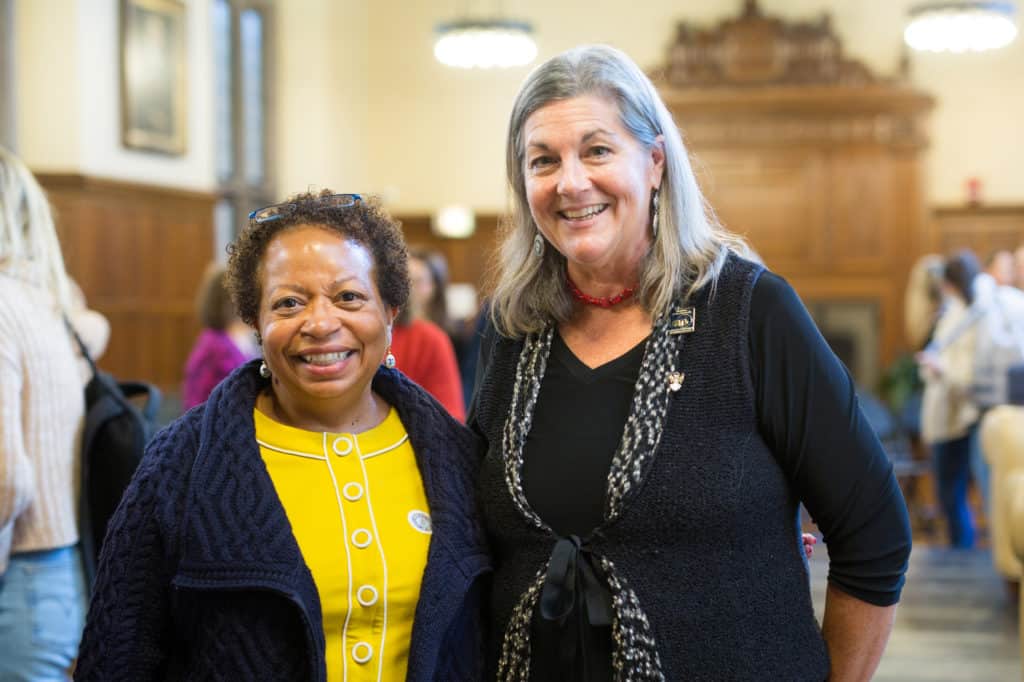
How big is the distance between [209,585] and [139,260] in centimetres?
864

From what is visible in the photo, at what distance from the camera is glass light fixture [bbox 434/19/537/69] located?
918 cm

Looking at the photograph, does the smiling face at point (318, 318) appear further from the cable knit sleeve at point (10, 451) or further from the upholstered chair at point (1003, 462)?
the upholstered chair at point (1003, 462)

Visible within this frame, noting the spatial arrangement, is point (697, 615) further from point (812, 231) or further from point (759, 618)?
point (812, 231)

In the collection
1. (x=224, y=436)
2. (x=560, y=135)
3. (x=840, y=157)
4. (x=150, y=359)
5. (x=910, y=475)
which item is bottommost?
(x=910, y=475)

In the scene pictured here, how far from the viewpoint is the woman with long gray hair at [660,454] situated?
1.68m

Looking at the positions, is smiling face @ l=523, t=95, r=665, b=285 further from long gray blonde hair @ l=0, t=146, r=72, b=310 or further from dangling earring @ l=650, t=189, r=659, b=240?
long gray blonde hair @ l=0, t=146, r=72, b=310

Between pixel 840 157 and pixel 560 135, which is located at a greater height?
pixel 840 157

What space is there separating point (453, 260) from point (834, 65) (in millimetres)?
4608

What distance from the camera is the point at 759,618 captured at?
170cm

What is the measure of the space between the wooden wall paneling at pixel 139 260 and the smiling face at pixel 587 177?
784cm

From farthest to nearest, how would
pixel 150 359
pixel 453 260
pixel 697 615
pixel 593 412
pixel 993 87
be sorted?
1. pixel 453 260
2. pixel 993 87
3. pixel 150 359
4. pixel 593 412
5. pixel 697 615

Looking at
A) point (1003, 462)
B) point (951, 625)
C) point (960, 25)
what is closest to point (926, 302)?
point (960, 25)

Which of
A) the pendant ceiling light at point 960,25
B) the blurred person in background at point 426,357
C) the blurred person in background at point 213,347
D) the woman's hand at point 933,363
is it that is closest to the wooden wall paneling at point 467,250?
the pendant ceiling light at point 960,25

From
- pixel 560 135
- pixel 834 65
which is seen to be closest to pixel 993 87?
pixel 834 65
